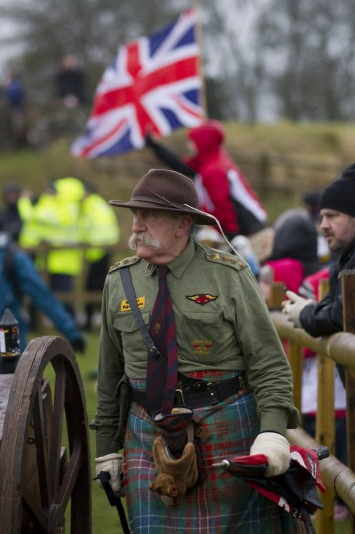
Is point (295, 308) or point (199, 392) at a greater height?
point (199, 392)

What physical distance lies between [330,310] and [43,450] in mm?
1335

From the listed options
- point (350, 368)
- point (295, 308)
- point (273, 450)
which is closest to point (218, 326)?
point (273, 450)

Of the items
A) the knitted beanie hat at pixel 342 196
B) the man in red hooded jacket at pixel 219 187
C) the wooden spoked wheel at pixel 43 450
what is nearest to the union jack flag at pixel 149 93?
the man in red hooded jacket at pixel 219 187

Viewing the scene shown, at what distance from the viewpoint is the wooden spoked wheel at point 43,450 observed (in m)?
3.37

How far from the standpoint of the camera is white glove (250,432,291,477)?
3324 mm

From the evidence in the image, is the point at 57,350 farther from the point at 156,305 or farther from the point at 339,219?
the point at 339,219

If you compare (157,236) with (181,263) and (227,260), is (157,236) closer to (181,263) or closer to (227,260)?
(181,263)

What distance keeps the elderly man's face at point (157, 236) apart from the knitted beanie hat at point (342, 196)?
1.10 metres

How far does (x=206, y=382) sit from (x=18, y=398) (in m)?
0.65

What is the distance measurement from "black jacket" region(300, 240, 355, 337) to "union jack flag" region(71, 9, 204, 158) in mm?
6610

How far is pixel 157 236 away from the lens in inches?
145

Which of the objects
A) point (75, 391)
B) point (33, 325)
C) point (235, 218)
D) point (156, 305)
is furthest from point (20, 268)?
point (33, 325)

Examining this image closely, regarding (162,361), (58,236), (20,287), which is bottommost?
(58,236)

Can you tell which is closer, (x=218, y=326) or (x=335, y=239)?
(x=218, y=326)
